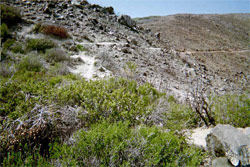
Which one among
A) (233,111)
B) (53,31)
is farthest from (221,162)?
(53,31)

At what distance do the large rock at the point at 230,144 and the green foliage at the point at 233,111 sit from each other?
810 mm

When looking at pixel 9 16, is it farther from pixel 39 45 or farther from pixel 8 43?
pixel 39 45

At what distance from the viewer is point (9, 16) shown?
7.98 m

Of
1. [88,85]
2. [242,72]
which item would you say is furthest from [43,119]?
[242,72]

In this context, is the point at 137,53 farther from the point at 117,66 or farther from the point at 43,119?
the point at 43,119

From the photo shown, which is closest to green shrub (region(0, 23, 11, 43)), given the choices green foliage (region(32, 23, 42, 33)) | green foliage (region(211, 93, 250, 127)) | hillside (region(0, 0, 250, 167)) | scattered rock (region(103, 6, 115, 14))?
hillside (region(0, 0, 250, 167))

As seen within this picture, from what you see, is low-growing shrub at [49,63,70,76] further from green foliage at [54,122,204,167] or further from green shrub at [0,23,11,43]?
green foliage at [54,122,204,167]

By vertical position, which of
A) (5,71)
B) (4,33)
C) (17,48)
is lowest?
(5,71)

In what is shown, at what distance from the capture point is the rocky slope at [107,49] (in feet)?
21.0

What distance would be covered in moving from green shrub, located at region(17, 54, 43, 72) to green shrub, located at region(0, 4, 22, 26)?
13.6 ft

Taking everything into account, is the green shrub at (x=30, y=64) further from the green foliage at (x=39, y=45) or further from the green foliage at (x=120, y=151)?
the green foliage at (x=120, y=151)

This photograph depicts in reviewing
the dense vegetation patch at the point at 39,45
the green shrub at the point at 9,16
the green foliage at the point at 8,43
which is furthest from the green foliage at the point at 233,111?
the green shrub at the point at 9,16

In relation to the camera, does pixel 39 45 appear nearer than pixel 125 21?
Yes

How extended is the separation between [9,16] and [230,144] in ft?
33.3
